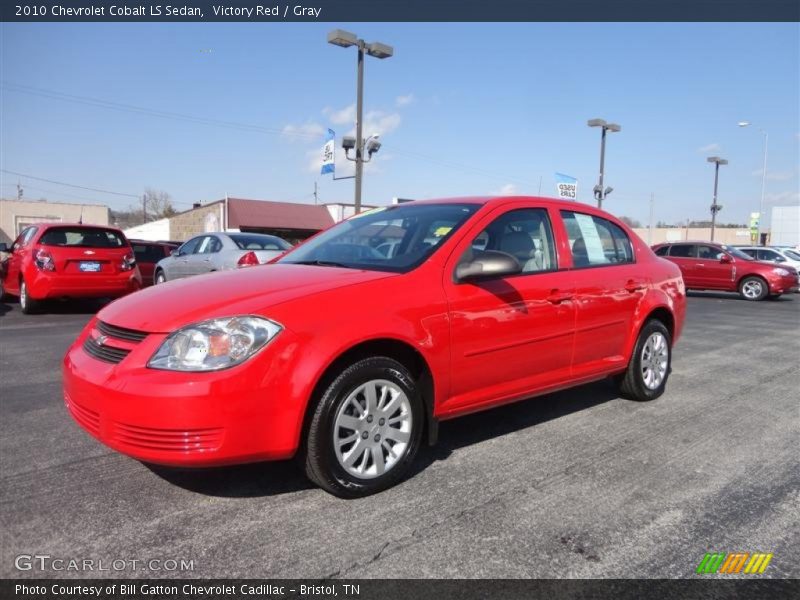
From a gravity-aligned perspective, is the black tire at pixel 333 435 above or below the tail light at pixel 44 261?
below

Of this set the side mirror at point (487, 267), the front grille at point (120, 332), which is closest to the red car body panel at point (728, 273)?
the side mirror at point (487, 267)

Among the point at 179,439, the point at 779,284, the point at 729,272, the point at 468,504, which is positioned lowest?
the point at 468,504

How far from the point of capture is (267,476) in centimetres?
331

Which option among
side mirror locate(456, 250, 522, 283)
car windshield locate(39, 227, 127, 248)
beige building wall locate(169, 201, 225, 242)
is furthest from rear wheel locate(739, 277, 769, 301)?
beige building wall locate(169, 201, 225, 242)

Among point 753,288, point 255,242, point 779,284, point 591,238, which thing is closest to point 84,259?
point 255,242

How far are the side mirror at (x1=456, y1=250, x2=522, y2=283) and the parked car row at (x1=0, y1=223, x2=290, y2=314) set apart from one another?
6308 millimetres

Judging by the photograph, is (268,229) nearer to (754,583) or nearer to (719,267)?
(719,267)

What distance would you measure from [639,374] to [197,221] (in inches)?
1677

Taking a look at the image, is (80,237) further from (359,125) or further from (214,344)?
(214,344)

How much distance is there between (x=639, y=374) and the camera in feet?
16.1

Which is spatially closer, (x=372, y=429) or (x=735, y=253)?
(x=372, y=429)

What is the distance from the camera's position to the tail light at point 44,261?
959 centimetres

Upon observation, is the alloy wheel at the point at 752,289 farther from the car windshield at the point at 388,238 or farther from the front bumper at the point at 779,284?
the car windshield at the point at 388,238

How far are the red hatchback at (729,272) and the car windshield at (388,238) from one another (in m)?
14.8
